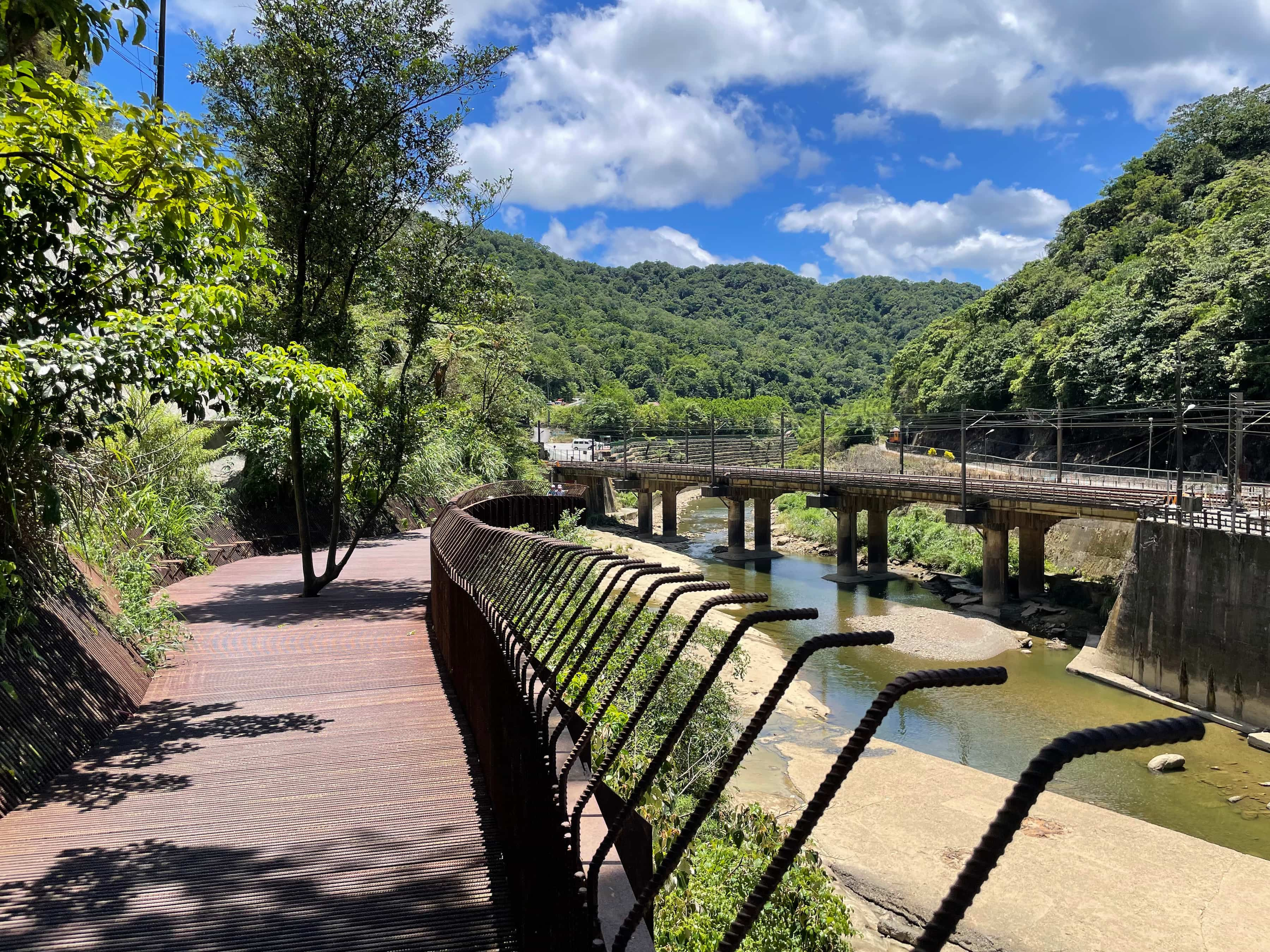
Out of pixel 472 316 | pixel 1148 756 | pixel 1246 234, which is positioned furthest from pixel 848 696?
pixel 1246 234

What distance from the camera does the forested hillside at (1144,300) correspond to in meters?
36.8

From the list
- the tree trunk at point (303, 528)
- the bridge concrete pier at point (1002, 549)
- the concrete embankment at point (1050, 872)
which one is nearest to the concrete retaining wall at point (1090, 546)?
the bridge concrete pier at point (1002, 549)

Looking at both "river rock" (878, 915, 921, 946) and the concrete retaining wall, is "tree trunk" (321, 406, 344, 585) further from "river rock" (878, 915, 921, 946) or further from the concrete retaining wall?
the concrete retaining wall

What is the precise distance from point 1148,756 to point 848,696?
20.0 feet

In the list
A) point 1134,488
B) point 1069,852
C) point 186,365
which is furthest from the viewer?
point 1134,488

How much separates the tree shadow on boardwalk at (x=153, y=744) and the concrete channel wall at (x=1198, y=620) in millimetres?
18180

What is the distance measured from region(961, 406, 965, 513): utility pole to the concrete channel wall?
8.17 meters

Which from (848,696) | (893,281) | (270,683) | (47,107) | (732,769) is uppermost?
(893,281)

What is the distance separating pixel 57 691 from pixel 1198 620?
67.4 feet

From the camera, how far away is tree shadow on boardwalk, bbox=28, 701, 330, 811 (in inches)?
204

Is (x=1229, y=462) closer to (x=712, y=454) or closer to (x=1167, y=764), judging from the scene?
(x=1167, y=764)

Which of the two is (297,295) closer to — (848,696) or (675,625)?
(675,625)

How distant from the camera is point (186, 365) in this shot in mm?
4914

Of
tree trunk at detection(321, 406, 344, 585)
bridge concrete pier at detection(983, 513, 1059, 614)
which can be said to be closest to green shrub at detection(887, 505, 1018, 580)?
bridge concrete pier at detection(983, 513, 1059, 614)
